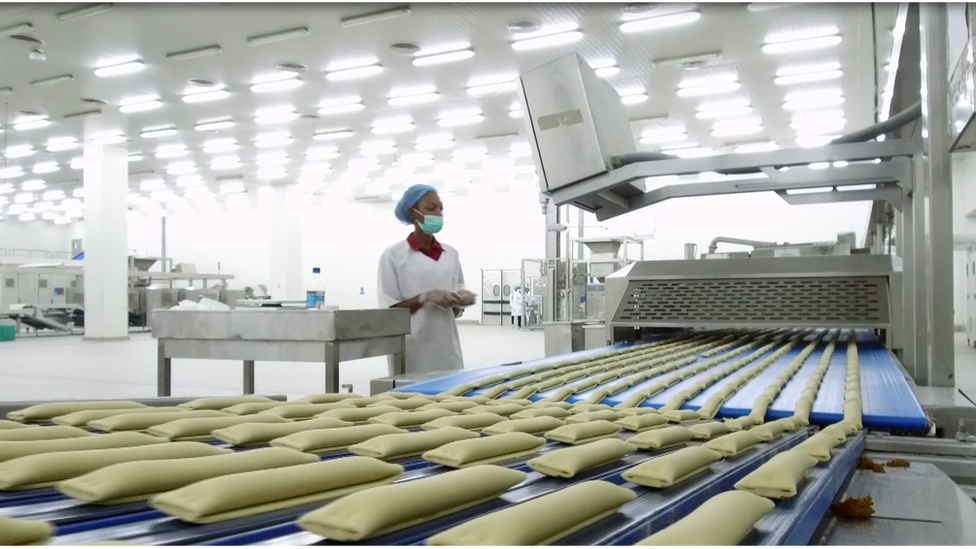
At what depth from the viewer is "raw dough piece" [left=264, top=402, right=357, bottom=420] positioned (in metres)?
1.34

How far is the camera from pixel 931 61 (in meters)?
2.08

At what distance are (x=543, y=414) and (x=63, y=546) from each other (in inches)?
36.6

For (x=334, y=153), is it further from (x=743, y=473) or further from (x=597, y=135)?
(x=743, y=473)

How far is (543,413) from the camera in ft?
4.60

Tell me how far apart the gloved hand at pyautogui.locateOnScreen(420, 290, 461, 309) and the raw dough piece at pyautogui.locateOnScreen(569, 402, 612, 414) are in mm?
1442

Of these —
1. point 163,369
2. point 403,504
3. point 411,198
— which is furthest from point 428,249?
point 403,504

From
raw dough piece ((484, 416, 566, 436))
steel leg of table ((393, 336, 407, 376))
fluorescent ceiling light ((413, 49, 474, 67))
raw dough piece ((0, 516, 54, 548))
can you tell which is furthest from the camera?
fluorescent ceiling light ((413, 49, 474, 67))

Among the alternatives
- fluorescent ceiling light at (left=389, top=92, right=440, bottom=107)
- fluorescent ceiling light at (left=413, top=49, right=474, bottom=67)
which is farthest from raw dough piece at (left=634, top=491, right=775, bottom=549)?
fluorescent ceiling light at (left=389, top=92, right=440, bottom=107)

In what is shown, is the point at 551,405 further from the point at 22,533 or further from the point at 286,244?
the point at 286,244

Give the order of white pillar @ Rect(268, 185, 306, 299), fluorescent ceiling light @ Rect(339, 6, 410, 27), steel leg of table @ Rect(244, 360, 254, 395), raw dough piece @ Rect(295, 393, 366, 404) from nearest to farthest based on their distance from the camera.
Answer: raw dough piece @ Rect(295, 393, 366, 404), steel leg of table @ Rect(244, 360, 254, 395), fluorescent ceiling light @ Rect(339, 6, 410, 27), white pillar @ Rect(268, 185, 306, 299)

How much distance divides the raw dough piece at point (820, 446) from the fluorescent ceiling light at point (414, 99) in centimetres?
849

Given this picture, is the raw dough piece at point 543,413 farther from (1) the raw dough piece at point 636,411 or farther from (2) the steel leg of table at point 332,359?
(2) the steel leg of table at point 332,359

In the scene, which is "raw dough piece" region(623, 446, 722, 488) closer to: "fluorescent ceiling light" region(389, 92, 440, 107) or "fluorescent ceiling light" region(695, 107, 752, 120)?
"fluorescent ceiling light" region(389, 92, 440, 107)

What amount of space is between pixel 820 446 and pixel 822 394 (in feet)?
2.22
